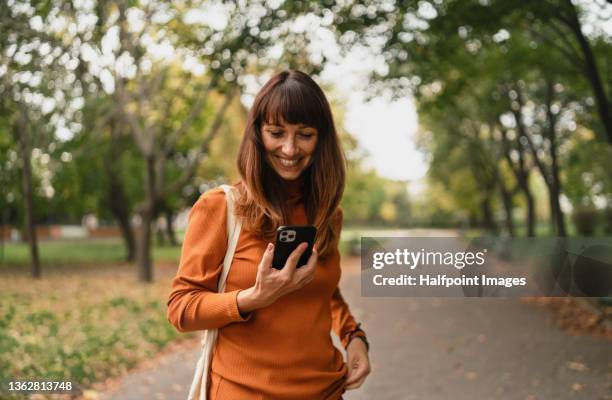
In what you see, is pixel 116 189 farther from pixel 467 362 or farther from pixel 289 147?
pixel 289 147

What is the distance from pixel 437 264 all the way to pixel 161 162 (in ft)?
45.5

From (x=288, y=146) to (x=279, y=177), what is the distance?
143 millimetres

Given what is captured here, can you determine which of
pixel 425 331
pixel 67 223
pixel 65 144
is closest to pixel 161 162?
pixel 65 144

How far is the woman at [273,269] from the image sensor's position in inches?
70.1

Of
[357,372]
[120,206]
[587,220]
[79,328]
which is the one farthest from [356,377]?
[120,206]

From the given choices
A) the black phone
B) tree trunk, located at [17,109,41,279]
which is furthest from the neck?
tree trunk, located at [17,109,41,279]

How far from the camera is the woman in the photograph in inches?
70.1

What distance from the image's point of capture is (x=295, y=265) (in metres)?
→ 1.69

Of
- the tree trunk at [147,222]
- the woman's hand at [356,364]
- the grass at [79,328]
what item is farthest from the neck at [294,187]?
the tree trunk at [147,222]

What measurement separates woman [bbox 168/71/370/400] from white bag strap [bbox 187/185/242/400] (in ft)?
0.06

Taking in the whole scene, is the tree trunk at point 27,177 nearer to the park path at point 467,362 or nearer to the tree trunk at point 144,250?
the tree trunk at point 144,250

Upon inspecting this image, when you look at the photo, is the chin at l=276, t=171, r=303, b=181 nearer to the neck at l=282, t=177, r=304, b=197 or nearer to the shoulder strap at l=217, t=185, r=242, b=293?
the neck at l=282, t=177, r=304, b=197

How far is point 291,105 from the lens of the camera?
1896 mm

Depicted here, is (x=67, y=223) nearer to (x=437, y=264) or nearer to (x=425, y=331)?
(x=425, y=331)
